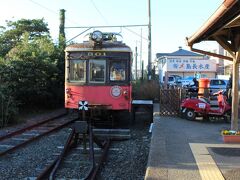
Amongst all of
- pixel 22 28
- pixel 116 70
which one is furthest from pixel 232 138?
pixel 22 28

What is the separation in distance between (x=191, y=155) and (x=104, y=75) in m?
6.15

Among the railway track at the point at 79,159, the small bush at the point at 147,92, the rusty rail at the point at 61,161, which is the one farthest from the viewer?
the small bush at the point at 147,92

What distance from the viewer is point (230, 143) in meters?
9.98

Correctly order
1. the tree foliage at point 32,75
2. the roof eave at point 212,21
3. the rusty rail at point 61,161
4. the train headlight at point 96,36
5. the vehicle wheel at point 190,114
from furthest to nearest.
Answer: the tree foliage at point 32,75, the vehicle wheel at point 190,114, the train headlight at point 96,36, the rusty rail at point 61,161, the roof eave at point 212,21

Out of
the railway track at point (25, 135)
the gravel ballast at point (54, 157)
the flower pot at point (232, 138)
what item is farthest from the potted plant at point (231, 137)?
the railway track at point (25, 135)

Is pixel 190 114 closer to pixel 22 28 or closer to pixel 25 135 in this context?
pixel 25 135

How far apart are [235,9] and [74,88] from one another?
764 centimetres

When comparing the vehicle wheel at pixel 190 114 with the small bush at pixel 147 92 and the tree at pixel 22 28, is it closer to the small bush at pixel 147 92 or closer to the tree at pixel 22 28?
the small bush at pixel 147 92

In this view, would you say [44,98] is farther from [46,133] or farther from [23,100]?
[46,133]

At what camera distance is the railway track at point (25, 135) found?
35.4 ft

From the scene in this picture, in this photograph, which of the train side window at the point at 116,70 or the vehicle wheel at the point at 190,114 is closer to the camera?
the train side window at the point at 116,70

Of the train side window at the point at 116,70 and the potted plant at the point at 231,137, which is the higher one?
the train side window at the point at 116,70

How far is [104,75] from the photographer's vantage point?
46.1ft

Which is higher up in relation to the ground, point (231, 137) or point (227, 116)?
point (227, 116)
